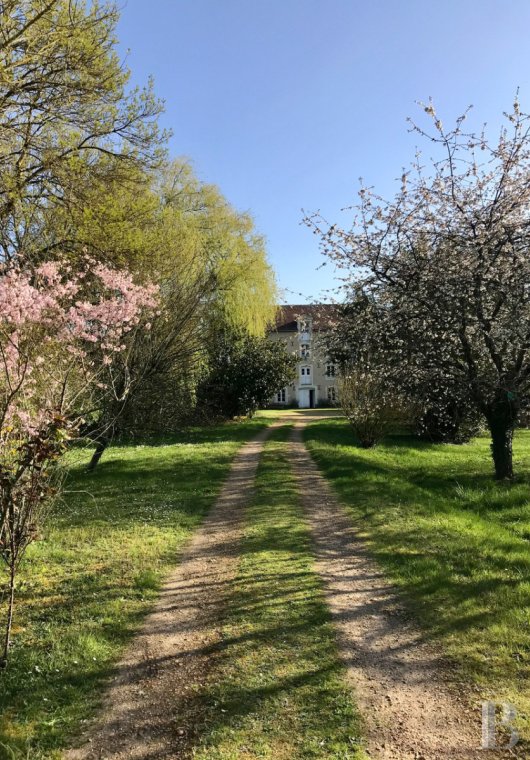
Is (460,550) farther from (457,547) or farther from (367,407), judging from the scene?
(367,407)

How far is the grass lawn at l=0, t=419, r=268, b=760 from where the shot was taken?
3.04m

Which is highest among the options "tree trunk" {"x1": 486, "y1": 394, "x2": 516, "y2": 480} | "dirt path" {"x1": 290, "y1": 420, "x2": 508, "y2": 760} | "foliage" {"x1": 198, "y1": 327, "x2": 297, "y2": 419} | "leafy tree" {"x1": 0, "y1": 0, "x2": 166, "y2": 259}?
"leafy tree" {"x1": 0, "y1": 0, "x2": 166, "y2": 259}

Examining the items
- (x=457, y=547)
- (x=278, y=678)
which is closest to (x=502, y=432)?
(x=457, y=547)

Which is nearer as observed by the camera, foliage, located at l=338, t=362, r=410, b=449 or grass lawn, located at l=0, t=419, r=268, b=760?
grass lawn, located at l=0, t=419, r=268, b=760

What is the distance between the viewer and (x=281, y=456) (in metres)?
13.2

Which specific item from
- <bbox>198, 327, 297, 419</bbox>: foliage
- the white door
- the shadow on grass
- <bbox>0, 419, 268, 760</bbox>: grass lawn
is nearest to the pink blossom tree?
<bbox>0, 419, 268, 760</bbox>: grass lawn

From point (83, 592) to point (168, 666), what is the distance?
167 cm

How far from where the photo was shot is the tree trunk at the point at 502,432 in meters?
10.1

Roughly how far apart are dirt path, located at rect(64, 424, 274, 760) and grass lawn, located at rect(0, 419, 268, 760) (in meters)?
0.15

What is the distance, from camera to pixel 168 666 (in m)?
3.51

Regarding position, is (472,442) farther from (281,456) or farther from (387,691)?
(387,691)

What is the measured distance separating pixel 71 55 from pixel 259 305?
17.1 meters

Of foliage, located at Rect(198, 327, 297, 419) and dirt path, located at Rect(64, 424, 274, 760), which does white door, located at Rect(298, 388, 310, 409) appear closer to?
foliage, located at Rect(198, 327, 297, 419)

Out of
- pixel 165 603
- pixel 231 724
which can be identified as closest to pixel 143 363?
pixel 165 603
